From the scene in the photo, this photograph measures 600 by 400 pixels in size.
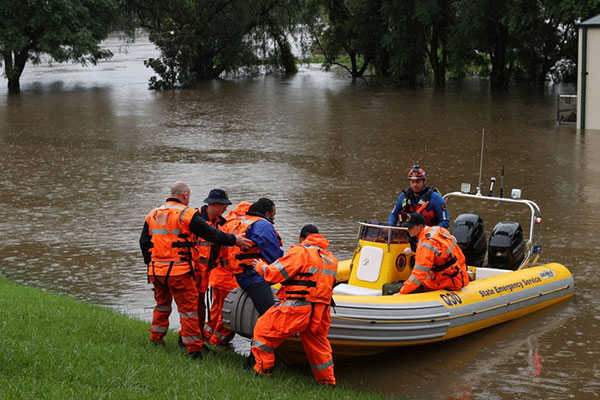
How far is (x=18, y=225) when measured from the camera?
15.4 m

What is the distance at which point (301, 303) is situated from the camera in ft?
24.1

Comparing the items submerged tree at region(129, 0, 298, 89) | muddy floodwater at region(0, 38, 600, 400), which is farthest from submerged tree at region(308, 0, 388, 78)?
muddy floodwater at region(0, 38, 600, 400)

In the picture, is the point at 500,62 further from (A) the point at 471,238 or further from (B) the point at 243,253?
(B) the point at 243,253

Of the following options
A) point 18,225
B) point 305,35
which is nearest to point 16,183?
point 18,225

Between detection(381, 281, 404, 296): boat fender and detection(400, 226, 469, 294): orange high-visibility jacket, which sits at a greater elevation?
detection(400, 226, 469, 294): orange high-visibility jacket

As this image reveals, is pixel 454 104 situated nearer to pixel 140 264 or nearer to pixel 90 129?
pixel 90 129

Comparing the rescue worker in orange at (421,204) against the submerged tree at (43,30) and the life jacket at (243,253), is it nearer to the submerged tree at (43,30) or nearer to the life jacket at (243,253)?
the life jacket at (243,253)

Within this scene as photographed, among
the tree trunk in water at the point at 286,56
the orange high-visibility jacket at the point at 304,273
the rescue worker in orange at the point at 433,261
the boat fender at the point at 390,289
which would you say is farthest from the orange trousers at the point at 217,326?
the tree trunk in water at the point at 286,56

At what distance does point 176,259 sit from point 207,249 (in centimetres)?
59

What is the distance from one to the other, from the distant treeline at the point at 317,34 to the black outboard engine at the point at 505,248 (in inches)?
932

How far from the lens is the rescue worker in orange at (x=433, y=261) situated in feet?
29.5

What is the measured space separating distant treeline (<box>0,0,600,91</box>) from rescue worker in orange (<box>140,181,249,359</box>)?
27.7 m

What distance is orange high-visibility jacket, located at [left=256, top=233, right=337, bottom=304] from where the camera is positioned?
7262 mm

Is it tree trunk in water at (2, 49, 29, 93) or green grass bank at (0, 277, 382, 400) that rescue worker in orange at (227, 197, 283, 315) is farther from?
tree trunk in water at (2, 49, 29, 93)
